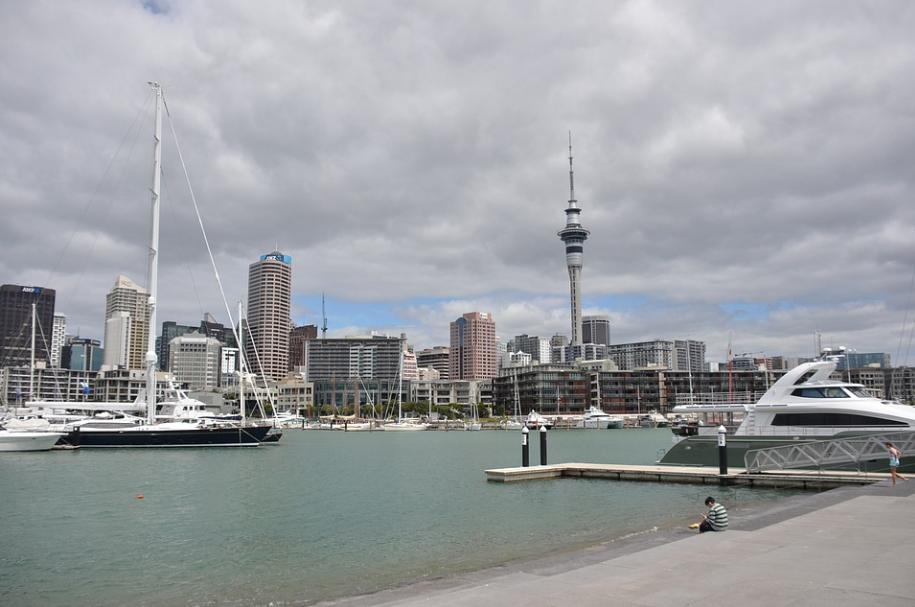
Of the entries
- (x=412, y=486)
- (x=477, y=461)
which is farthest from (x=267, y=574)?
(x=477, y=461)

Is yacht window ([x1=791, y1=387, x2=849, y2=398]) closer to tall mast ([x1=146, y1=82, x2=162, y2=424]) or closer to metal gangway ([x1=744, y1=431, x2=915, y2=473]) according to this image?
metal gangway ([x1=744, y1=431, x2=915, y2=473])

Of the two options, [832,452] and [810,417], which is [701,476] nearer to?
[832,452]

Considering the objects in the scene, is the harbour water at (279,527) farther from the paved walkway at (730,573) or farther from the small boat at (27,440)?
the small boat at (27,440)

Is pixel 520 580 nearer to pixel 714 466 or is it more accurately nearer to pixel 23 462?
pixel 714 466

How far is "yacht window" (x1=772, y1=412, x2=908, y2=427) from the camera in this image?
3634 cm

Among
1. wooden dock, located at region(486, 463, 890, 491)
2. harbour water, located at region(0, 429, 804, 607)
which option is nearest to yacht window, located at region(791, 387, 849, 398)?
wooden dock, located at region(486, 463, 890, 491)

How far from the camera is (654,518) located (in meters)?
27.9

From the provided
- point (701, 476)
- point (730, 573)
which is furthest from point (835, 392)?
point (730, 573)

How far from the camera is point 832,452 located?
1383 inches

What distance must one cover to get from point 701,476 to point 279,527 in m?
21.7

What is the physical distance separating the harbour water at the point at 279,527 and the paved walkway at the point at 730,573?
499 cm

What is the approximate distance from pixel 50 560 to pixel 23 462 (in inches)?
1712

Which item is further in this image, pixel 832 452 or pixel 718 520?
pixel 832 452

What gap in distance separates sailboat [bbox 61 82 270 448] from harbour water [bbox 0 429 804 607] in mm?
21586
